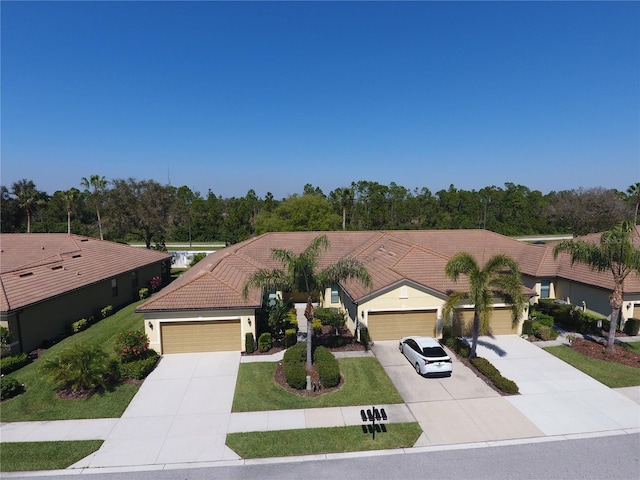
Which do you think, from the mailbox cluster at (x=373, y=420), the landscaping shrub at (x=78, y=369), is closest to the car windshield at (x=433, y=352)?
the mailbox cluster at (x=373, y=420)

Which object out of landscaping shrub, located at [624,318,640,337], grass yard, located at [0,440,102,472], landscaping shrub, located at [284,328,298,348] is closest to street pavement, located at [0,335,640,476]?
grass yard, located at [0,440,102,472]

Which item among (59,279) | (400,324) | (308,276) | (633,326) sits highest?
(308,276)

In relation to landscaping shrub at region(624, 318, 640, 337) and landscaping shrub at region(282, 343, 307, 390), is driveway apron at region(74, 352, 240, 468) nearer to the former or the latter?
landscaping shrub at region(282, 343, 307, 390)

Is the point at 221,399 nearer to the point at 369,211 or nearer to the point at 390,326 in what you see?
the point at 390,326

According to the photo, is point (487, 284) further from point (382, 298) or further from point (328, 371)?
point (328, 371)

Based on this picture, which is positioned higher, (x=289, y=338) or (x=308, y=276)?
(x=308, y=276)

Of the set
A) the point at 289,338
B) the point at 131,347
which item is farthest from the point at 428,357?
the point at 131,347
